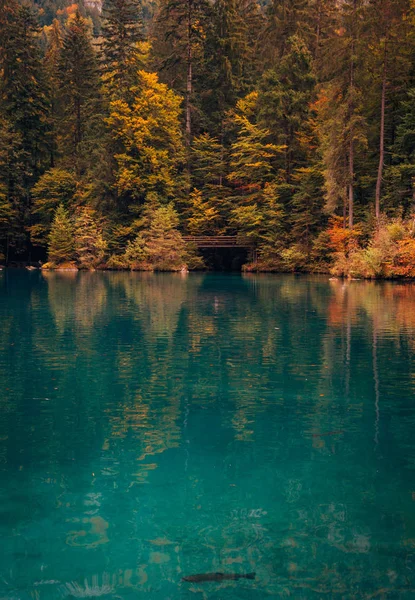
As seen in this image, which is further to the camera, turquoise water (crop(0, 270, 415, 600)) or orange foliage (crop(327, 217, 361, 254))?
orange foliage (crop(327, 217, 361, 254))

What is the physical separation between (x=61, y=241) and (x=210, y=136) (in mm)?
19007

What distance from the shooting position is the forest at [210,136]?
144 feet

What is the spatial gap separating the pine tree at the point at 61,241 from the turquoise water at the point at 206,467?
1636 inches

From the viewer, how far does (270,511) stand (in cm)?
592

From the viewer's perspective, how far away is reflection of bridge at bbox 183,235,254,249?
178 ft

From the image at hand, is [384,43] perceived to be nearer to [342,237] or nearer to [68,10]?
[342,237]

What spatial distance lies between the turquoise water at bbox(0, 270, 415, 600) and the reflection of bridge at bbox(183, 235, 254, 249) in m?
38.6

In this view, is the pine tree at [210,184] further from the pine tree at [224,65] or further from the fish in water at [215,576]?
the fish in water at [215,576]

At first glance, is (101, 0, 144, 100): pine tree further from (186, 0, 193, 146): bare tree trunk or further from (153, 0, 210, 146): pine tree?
(186, 0, 193, 146): bare tree trunk

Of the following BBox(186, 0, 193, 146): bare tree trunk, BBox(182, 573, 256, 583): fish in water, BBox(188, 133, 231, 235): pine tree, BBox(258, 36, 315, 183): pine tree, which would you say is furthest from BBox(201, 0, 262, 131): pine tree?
BBox(182, 573, 256, 583): fish in water

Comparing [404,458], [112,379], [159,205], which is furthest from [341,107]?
[404,458]

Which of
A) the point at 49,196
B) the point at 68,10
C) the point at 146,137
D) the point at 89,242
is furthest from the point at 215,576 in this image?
the point at 68,10

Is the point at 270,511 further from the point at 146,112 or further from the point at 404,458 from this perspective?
the point at 146,112

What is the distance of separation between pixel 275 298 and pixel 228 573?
22.8 m
